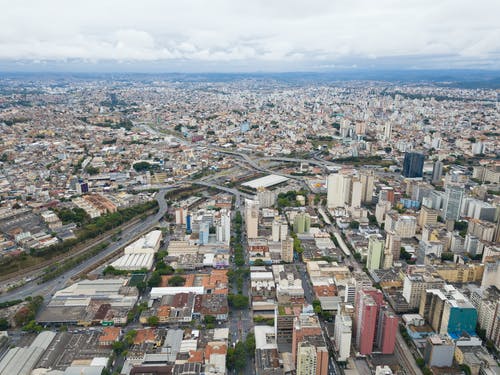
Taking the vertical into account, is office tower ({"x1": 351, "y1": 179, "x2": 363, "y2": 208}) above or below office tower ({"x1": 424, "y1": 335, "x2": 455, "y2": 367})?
above

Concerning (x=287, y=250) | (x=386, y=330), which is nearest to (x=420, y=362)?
(x=386, y=330)

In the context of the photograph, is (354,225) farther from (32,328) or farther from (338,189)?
(32,328)

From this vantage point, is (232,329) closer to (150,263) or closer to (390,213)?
(150,263)

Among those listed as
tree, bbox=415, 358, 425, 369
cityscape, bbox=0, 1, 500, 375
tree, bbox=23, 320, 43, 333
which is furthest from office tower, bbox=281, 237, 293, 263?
tree, bbox=23, 320, 43, 333

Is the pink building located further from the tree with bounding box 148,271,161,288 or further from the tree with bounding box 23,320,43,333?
the tree with bounding box 23,320,43,333

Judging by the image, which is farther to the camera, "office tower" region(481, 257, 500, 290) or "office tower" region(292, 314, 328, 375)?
"office tower" region(481, 257, 500, 290)

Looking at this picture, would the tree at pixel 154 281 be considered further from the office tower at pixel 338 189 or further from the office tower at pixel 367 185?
the office tower at pixel 367 185
